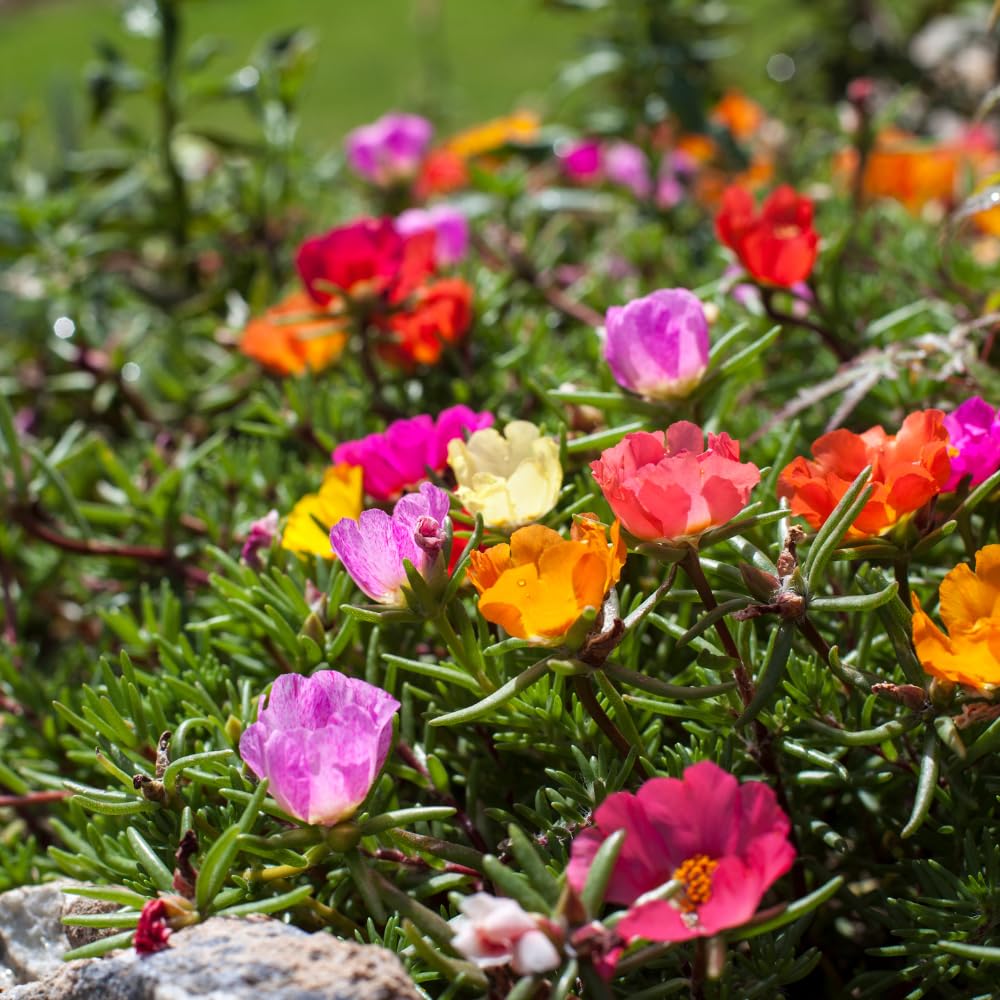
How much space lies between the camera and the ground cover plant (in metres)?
0.81

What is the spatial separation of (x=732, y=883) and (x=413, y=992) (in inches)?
8.9

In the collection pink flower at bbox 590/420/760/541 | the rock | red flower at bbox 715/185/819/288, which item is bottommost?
the rock

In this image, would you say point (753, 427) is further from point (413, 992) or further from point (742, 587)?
point (413, 992)

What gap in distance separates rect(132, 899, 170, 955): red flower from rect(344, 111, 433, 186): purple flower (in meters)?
1.92

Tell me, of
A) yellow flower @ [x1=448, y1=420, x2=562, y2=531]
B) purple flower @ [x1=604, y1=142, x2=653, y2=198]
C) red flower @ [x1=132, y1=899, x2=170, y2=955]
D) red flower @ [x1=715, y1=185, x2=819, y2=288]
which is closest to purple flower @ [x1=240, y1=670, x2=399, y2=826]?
red flower @ [x1=132, y1=899, x2=170, y2=955]

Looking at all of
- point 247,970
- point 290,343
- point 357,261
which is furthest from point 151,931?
point 290,343

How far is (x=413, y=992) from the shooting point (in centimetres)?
75

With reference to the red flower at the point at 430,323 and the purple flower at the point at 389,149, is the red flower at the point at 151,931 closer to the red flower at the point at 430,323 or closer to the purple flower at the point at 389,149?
the red flower at the point at 430,323

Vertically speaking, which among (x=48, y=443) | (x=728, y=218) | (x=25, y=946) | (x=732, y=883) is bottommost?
(x=25, y=946)

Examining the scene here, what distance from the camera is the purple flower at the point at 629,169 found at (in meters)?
2.53

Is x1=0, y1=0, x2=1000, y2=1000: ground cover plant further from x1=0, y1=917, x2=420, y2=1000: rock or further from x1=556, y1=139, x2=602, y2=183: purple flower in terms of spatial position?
x1=556, y1=139, x2=602, y2=183: purple flower

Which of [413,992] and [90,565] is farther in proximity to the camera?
[90,565]

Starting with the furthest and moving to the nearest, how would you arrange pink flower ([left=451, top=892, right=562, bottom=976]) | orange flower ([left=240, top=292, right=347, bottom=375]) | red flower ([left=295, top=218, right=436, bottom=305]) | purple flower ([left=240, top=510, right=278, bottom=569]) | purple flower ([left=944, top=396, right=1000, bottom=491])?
orange flower ([left=240, top=292, right=347, bottom=375]) < red flower ([left=295, top=218, right=436, bottom=305]) < purple flower ([left=240, top=510, right=278, bottom=569]) < purple flower ([left=944, top=396, right=1000, bottom=491]) < pink flower ([left=451, top=892, right=562, bottom=976])

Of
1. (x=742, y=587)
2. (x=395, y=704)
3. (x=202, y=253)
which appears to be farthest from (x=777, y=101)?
(x=395, y=704)
